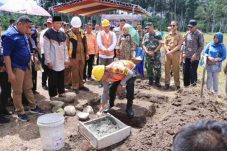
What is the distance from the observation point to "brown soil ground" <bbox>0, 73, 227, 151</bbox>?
454cm

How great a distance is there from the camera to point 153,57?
8180 millimetres

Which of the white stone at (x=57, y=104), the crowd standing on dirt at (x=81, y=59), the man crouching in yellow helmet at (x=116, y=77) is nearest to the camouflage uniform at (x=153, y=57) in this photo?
the crowd standing on dirt at (x=81, y=59)

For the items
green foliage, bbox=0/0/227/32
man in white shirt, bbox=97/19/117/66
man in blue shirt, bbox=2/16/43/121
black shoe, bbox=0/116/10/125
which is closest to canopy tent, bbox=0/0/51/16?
man in white shirt, bbox=97/19/117/66

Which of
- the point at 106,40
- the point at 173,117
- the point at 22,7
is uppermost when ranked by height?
the point at 22,7

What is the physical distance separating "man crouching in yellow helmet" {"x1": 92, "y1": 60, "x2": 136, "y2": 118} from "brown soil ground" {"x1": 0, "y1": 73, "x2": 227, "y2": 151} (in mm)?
287

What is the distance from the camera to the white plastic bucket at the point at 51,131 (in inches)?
162

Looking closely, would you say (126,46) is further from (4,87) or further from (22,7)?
(4,87)

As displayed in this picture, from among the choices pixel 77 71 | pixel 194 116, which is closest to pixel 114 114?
pixel 194 116

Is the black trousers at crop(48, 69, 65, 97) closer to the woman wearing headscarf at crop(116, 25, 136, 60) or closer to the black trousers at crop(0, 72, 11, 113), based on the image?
the black trousers at crop(0, 72, 11, 113)

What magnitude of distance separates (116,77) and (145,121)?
1.16 metres

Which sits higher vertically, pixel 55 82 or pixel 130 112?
pixel 55 82

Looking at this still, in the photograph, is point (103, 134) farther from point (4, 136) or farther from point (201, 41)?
point (201, 41)

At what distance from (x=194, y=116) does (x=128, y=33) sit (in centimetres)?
319

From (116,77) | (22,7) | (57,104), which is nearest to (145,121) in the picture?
(116,77)
